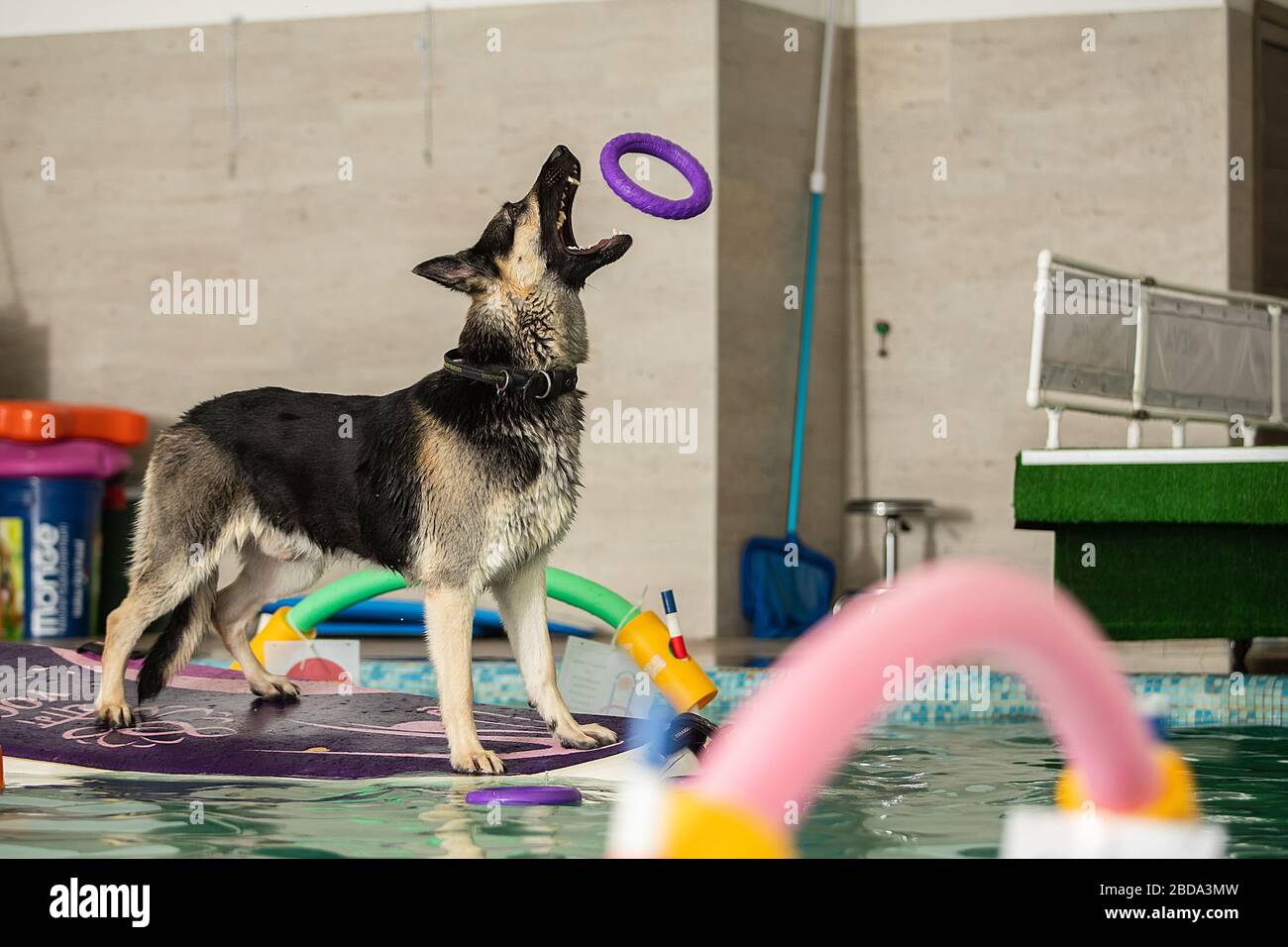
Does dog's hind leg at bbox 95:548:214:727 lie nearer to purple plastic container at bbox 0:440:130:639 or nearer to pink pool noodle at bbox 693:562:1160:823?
pink pool noodle at bbox 693:562:1160:823

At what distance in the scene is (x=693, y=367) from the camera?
7.42 meters

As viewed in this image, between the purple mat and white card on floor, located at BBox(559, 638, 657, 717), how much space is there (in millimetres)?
376

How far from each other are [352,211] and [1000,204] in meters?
3.68

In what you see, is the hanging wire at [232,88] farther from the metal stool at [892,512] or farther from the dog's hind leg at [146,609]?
the dog's hind leg at [146,609]

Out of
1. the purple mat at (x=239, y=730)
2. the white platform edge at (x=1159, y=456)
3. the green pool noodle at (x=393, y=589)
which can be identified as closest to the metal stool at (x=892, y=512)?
the white platform edge at (x=1159, y=456)

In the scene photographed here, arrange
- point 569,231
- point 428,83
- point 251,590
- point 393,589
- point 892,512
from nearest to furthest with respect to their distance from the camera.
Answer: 1. point 569,231
2. point 251,590
3. point 393,589
4. point 892,512
5. point 428,83

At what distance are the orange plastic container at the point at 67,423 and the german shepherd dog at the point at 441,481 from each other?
366 cm

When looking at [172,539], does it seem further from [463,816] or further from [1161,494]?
[1161,494]

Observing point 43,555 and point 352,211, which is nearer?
point 43,555

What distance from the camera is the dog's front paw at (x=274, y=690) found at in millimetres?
3951

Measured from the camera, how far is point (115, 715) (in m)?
3.60

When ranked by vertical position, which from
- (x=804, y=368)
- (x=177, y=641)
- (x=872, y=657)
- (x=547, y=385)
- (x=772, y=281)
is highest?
(x=772, y=281)

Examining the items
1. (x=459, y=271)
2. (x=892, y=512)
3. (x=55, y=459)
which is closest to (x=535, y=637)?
(x=459, y=271)
